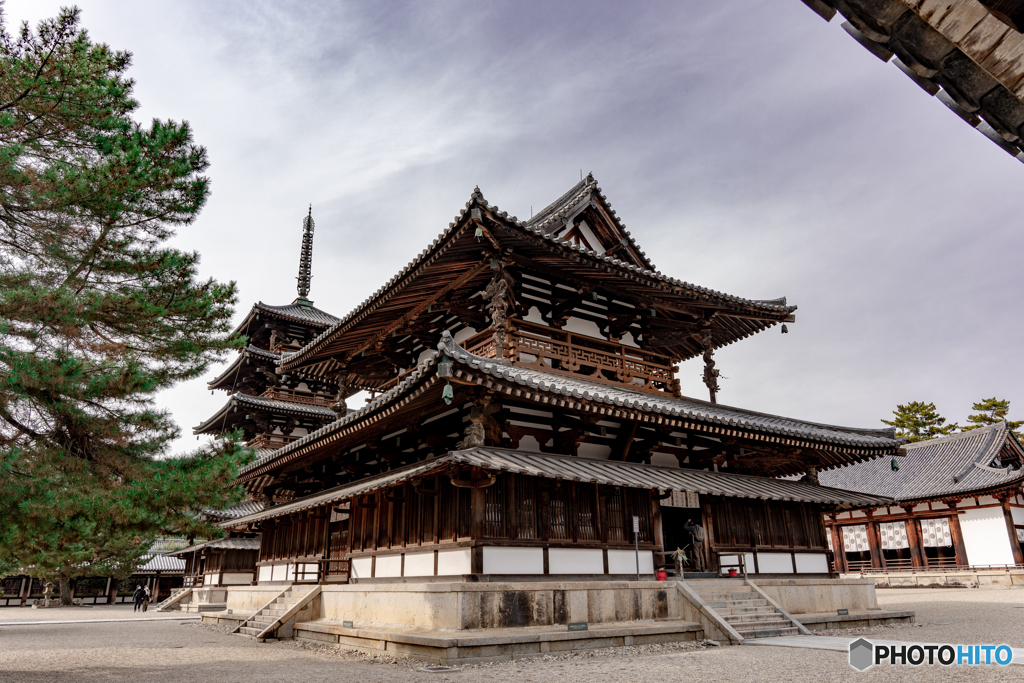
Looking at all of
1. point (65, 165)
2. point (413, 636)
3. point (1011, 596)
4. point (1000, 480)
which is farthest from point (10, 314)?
point (1000, 480)

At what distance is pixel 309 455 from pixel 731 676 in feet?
41.5

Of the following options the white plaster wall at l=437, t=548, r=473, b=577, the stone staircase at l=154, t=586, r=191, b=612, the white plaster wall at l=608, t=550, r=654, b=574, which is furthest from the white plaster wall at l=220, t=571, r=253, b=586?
the white plaster wall at l=608, t=550, r=654, b=574

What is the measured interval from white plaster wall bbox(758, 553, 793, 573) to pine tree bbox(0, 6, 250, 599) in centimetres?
1254

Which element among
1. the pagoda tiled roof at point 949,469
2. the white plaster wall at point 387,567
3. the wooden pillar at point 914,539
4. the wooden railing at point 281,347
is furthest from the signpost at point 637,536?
the wooden pillar at point 914,539

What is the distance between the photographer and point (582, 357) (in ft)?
52.5

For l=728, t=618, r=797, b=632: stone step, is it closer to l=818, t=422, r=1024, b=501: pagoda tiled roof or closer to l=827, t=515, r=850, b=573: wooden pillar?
l=818, t=422, r=1024, b=501: pagoda tiled roof

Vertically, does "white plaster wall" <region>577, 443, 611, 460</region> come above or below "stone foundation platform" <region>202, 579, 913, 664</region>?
above

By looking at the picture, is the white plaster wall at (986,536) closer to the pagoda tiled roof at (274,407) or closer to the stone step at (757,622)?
the stone step at (757,622)

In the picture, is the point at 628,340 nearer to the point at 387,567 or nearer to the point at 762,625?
the point at 762,625

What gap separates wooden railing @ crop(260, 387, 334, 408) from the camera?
108ft

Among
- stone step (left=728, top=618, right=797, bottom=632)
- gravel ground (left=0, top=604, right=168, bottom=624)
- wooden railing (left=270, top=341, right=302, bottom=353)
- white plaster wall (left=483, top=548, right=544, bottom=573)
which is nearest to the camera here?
white plaster wall (left=483, top=548, right=544, bottom=573)

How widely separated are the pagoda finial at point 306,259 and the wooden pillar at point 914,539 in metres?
38.0

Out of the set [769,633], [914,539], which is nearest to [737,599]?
[769,633]

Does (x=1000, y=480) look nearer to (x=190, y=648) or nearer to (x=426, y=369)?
(x=426, y=369)
